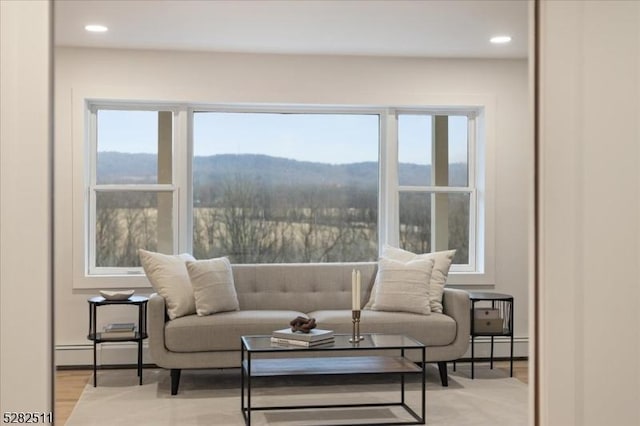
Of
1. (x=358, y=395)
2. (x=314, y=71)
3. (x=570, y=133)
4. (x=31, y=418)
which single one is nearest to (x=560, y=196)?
(x=570, y=133)

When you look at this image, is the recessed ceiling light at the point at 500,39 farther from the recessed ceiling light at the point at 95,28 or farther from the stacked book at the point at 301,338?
the recessed ceiling light at the point at 95,28

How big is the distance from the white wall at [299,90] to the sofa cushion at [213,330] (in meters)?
1.13

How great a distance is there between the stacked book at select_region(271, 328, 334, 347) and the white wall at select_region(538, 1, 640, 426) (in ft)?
7.31

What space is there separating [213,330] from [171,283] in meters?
0.48

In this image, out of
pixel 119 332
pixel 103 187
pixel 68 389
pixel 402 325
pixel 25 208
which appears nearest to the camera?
pixel 25 208

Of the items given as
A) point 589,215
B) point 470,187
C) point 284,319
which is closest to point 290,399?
point 284,319

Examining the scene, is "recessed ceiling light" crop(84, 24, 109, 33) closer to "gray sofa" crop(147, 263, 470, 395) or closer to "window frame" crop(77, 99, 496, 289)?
"window frame" crop(77, 99, 496, 289)

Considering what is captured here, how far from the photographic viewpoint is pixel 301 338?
4.68m

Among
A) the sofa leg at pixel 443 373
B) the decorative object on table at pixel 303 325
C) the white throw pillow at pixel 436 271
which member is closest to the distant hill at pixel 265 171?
the white throw pillow at pixel 436 271

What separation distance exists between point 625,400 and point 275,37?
13.2ft

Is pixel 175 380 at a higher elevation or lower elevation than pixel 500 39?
lower

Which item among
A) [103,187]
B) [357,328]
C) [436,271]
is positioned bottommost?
[357,328]

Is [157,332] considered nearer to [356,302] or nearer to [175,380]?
[175,380]

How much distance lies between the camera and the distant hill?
21.3 ft
